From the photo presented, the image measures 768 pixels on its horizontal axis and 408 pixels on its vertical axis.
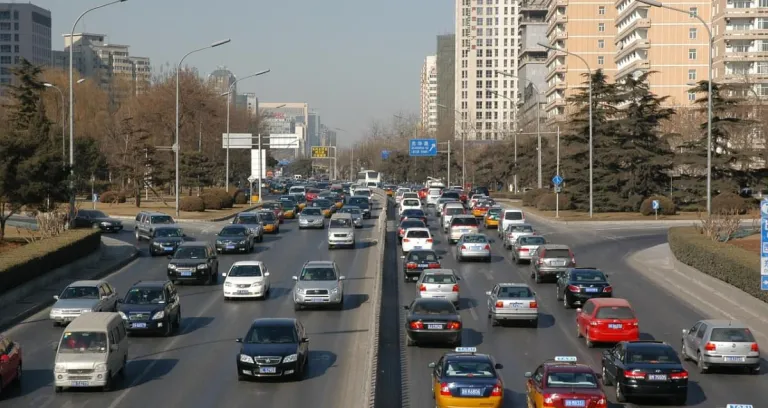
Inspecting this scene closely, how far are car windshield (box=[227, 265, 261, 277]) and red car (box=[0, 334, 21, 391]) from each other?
1314 centimetres

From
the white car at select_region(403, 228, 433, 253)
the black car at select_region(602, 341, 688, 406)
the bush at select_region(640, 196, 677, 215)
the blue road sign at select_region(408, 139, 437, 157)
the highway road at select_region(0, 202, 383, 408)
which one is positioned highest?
the blue road sign at select_region(408, 139, 437, 157)

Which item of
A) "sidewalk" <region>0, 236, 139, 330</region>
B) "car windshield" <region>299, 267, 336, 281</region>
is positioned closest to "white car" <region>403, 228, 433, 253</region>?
"sidewalk" <region>0, 236, 139, 330</region>

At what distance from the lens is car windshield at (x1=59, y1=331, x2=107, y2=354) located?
21.2 metres

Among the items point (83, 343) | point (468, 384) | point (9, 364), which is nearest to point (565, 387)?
point (468, 384)

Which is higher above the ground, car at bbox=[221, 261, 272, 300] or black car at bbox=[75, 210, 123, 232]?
black car at bbox=[75, 210, 123, 232]

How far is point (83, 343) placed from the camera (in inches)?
842

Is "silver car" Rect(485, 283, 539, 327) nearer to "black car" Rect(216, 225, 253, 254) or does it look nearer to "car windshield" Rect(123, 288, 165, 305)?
"car windshield" Rect(123, 288, 165, 305)

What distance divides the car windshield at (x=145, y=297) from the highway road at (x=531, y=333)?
6.41m

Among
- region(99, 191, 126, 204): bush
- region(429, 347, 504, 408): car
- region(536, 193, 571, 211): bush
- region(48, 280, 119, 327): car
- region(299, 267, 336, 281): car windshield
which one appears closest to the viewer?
region(429, 347, 504, 408): car

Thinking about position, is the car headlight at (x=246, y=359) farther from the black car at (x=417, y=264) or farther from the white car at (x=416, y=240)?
the white car at (x=416, y=240)

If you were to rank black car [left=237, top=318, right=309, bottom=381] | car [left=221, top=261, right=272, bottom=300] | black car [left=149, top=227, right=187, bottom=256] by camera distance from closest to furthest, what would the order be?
1. black car [left=237, top=318, right=309, bottom=381]
2. car [left=221, top=261, right=272, bottom=300]
3. black car [left=149, top=227, right=187, bottom=256]

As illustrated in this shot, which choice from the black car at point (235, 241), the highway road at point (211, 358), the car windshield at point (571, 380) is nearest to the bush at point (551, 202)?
the black car at point (235, 241)

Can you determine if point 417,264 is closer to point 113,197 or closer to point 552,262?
point 552,262

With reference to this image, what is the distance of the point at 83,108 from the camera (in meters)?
112
